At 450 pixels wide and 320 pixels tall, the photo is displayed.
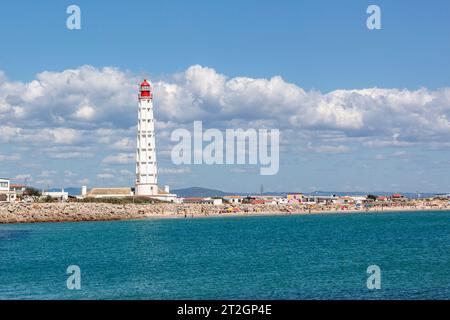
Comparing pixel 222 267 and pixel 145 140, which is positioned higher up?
pixel 145 140

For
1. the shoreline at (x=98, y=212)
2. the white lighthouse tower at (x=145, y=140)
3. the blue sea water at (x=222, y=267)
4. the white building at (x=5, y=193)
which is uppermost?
the white lighthouse tower at (x=145, y=140)

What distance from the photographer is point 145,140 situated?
142 m

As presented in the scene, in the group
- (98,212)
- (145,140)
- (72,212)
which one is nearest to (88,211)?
(98,212)

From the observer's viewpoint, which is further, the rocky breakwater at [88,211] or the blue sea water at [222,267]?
the rocky breakwater at [88,211]

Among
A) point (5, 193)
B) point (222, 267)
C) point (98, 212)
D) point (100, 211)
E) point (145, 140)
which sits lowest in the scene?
point (222, 267)

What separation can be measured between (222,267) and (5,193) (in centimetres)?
9486

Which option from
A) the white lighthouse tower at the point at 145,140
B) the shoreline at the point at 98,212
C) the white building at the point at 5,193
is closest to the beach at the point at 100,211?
the shoreline at the point at 98,212

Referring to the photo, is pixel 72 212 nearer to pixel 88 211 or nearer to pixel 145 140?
pixel 88 211

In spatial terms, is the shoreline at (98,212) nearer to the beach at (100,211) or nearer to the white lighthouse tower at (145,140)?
the beach at (100,211)

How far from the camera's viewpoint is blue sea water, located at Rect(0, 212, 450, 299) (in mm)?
36625

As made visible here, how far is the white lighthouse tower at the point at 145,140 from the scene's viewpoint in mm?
142500

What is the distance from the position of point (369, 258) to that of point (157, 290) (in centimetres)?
2280

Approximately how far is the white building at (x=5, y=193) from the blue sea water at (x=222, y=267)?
5648 centimetres

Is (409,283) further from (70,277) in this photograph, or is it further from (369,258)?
(70,277)
